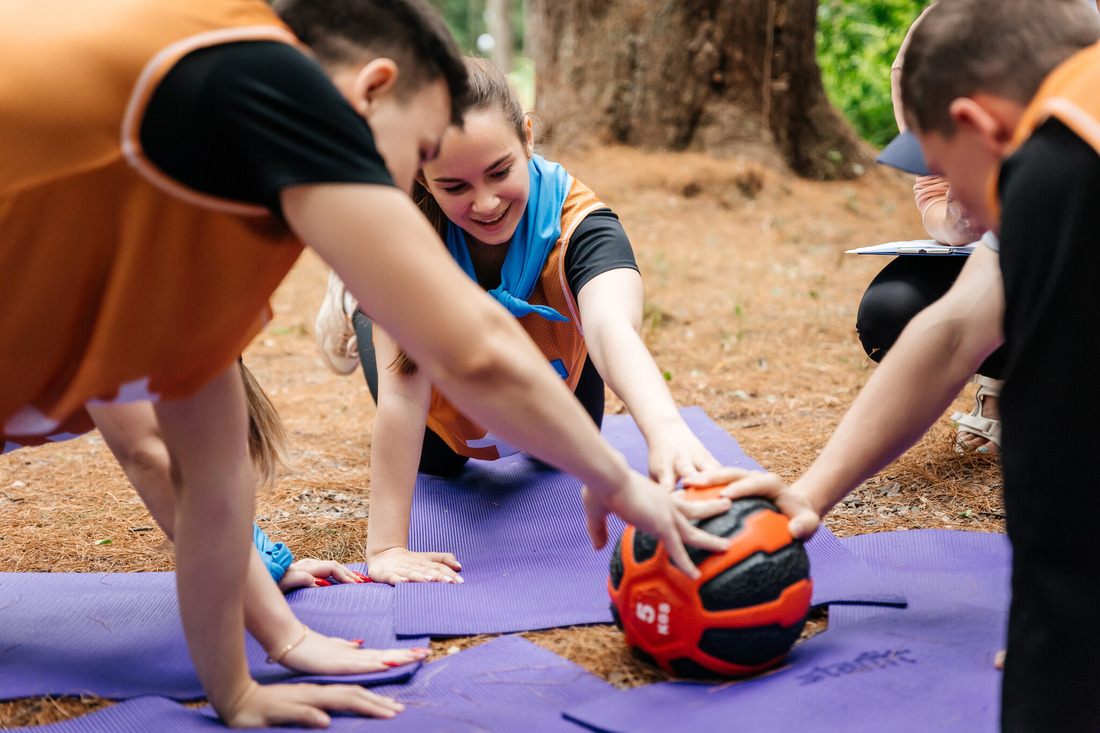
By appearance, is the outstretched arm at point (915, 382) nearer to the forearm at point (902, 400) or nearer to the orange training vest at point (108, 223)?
the forearm at point (902, 400)

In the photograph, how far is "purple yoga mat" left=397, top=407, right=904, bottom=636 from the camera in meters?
2.42

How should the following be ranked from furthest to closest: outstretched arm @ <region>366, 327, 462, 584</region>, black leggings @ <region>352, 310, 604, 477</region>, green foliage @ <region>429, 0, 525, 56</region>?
green foliage @ <region>429, 0, 525, 56</region> → black leggings @ <region>352, 310, 604, 477</region> → outstretched arm @ <region>366, 327, 462, 584</region>

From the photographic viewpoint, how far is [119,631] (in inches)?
96.0

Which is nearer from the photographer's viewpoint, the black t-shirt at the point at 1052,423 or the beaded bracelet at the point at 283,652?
the black t-shirt at the point at 1052,423

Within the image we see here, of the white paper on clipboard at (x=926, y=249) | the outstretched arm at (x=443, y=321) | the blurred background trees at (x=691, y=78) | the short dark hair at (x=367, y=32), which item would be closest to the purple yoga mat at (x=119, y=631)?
the outstretched arm at (x=443, y=321)

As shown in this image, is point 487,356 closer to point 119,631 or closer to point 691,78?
point 119,631

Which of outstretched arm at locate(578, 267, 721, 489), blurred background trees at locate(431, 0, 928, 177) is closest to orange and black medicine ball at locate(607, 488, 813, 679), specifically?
outstretched arm at locate(578, 267, 721, 489)

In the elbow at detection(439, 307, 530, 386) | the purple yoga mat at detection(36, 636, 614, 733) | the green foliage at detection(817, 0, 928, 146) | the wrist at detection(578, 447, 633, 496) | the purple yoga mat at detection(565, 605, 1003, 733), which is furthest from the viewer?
the green foliage at detection(817, 0, 928, 146)

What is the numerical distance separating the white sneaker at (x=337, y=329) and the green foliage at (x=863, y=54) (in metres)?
9.23

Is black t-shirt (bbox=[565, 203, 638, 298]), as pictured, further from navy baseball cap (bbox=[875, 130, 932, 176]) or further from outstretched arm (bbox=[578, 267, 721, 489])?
navy baseball cap (bbox=[875, 130, 932, 176])

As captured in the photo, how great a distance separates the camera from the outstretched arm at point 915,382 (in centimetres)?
220

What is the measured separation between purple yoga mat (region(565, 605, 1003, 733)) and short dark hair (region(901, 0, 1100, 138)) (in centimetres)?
115

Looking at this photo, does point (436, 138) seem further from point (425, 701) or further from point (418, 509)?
point (418, 509)

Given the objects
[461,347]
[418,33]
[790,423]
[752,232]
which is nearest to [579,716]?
[461,347]
